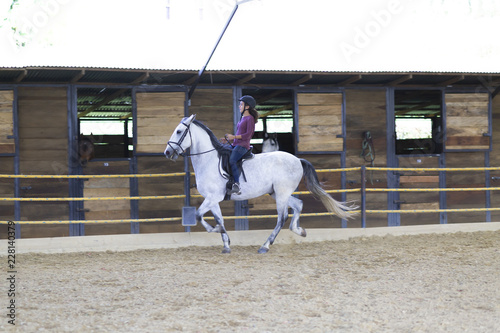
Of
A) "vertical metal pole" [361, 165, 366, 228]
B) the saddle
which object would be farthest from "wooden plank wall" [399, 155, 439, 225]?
the saddle

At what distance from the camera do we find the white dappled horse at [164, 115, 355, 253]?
8016 millimetres

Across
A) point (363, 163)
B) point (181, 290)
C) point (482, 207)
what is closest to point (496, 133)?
point (482, 207)

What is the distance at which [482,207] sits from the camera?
1066 cm

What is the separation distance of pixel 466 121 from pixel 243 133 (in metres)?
4.39

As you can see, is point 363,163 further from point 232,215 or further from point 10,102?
point 10,102

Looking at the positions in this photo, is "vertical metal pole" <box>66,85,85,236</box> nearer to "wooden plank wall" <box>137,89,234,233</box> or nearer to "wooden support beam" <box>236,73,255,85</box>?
"wooden plank wall" <box>137,89,234,233</box>

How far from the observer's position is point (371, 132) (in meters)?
10.2

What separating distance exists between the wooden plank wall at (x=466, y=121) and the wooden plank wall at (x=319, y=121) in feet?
6.27

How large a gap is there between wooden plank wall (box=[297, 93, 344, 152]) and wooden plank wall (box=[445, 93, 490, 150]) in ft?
6.27

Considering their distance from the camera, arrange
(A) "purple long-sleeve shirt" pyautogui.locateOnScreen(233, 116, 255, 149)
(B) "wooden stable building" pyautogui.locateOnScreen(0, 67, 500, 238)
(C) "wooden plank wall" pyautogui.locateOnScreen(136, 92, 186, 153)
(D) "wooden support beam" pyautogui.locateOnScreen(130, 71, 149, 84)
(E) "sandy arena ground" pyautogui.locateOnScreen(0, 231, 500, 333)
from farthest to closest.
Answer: (C) "wooden plank wall" pyautogui.locateOnScreen(136, 92, 186, 153) → (B) "wooden stable building" pyautogui.locateOnScreen(0, 67, 500, 238) → (D) "wooden support beam" pyautogui.locateOnScreen(130, 71, 149, 84) → (A) "purple long-sleeve shirt" pyautogui.locateOnScreen(233, 116, 255, 149) → (E) "sandy arena ground" pyautogui.locateOnScreen(0, 231, 500, 333)

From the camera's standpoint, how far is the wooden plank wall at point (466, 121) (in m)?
10.2

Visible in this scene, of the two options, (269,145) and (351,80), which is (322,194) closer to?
(269,145)

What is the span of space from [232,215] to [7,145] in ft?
11.6

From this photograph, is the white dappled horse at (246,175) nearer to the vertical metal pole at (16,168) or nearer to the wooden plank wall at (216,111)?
the wooden plank wall at (216,111)
